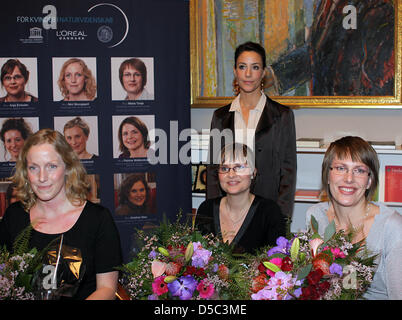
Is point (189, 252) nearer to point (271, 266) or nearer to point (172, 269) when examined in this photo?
point (172, 269)

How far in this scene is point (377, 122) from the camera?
4.29 m

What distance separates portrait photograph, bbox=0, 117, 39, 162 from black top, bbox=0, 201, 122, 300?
1.69m

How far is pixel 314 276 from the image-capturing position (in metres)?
1.51

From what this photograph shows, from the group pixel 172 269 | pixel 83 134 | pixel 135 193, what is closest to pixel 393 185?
pixel 135 193

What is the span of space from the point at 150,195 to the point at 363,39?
2266 millimetres

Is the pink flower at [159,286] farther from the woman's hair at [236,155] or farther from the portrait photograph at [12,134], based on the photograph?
the portrait photograph at [12,134]

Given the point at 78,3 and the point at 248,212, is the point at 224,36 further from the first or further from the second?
the point at 248,212

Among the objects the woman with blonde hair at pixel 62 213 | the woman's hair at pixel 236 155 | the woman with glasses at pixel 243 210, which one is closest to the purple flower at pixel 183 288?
the woman with blonde hair at pixel 62 213

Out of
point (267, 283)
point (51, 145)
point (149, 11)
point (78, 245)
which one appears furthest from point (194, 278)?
point (149, 11)

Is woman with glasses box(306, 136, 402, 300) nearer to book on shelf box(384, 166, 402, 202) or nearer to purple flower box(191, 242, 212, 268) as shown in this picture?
purple flower box(191, 242, 212, 268)

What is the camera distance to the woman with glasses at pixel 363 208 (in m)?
2.10

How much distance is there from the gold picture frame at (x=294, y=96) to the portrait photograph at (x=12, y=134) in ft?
5.14

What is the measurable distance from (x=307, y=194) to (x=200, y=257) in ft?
9.09

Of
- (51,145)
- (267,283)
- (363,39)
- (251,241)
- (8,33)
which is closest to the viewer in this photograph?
(267,283)
